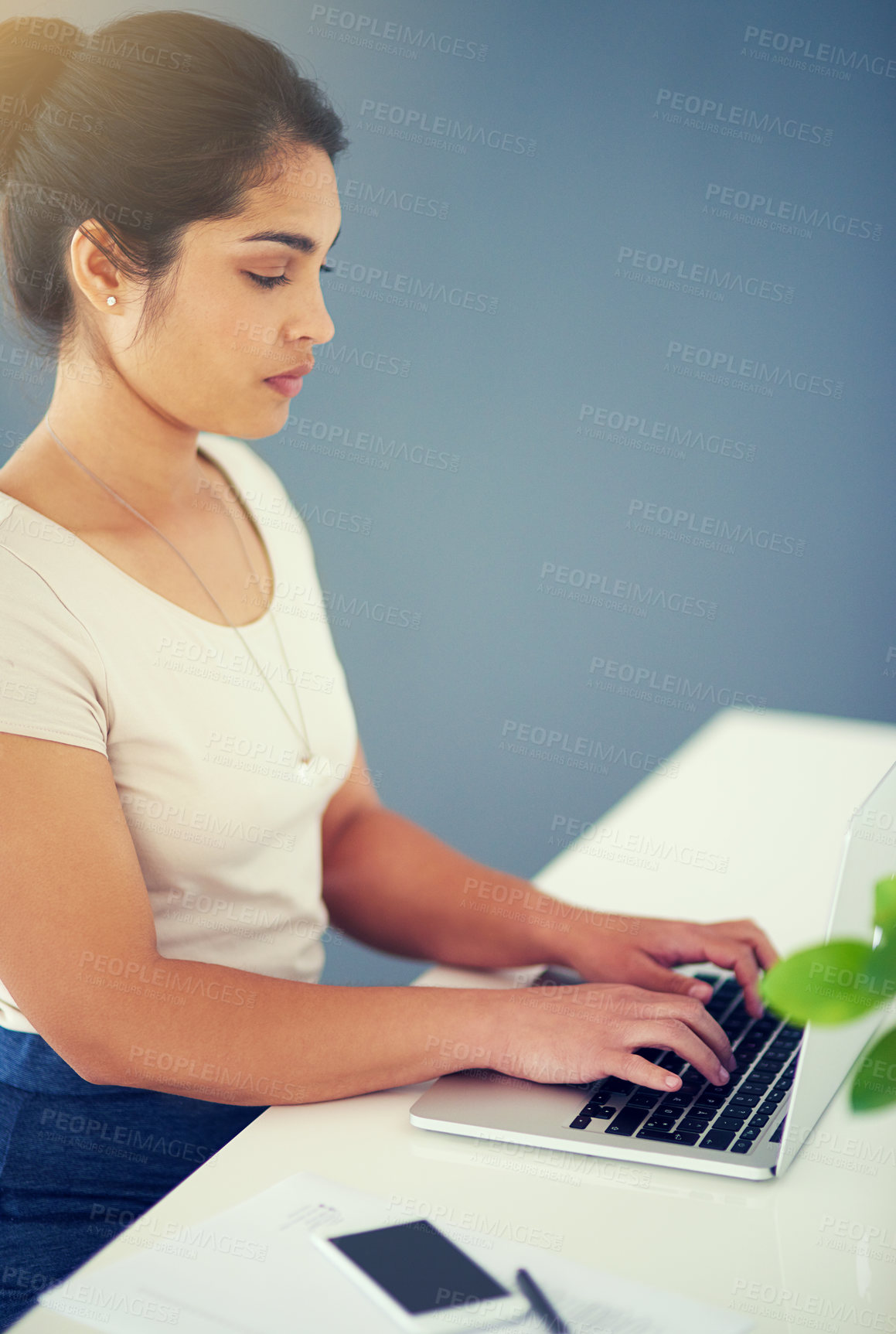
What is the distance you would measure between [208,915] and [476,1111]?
0.37m

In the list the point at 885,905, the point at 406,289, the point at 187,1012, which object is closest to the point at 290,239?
the point at 187,1012

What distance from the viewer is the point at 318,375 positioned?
249 centimetres

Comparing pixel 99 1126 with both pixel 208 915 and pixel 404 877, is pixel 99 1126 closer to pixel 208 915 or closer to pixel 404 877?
pixel 208 915

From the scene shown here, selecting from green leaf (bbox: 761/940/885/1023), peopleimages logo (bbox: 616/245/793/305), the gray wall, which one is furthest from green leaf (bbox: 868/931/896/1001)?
peopleimages logo (bbox: 616/245/793/305)

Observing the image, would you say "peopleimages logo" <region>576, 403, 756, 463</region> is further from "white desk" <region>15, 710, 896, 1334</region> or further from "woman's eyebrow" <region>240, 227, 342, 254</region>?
"white desk" <region>15, 710, 896, 1334</region>

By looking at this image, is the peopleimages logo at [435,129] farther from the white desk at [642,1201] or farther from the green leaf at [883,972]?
the green leaf at [883,972]

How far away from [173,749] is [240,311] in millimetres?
440

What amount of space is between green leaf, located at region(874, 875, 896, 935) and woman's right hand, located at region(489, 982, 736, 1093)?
32cm

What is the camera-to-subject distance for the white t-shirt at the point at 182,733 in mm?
942

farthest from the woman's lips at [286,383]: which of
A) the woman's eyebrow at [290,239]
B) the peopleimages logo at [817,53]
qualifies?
the peopleimages logo at [817,53]

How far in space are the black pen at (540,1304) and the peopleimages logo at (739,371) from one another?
7.34 ft

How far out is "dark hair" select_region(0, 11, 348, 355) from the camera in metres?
1.03

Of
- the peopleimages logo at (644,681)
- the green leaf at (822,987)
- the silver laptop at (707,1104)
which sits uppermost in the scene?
the peopleimages logo at (644,681)

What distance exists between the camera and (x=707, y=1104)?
858 mm
